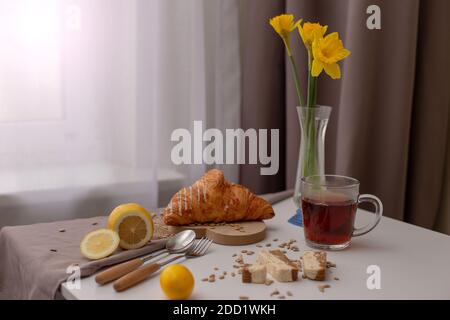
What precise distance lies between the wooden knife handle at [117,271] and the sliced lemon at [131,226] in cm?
9

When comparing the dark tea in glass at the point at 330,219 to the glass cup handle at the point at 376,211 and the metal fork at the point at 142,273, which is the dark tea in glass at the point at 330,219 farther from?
the metal fork at the point at 142,273

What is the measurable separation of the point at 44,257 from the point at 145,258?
6.9 inches

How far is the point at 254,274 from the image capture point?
0.93m

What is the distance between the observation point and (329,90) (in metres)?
1.73

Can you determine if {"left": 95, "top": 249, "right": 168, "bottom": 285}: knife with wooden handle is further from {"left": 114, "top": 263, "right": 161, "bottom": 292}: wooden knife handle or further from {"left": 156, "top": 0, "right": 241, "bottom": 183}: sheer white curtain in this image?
{"left": 156, "top": 0, "right": 241, "bottom": 183}: sheer white curtain

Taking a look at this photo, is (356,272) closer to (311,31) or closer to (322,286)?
(322,286)

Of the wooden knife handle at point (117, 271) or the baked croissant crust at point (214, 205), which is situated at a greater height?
the baked croissant crust at point (214, 205)

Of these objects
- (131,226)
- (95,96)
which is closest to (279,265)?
(131,226)

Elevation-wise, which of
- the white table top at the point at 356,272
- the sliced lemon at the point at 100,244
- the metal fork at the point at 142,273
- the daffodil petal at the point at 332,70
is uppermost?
the daffodil petal at the point at 332,70

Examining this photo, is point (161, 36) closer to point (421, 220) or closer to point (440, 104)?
point (440, 104)

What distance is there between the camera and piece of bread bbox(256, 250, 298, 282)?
938 millimetres

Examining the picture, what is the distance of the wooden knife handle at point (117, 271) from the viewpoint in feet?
2.98

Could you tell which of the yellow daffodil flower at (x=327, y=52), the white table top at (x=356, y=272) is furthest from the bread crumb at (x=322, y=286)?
the yellow daffodil flower at (x=327, y=52)

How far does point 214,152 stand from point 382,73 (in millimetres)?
533
